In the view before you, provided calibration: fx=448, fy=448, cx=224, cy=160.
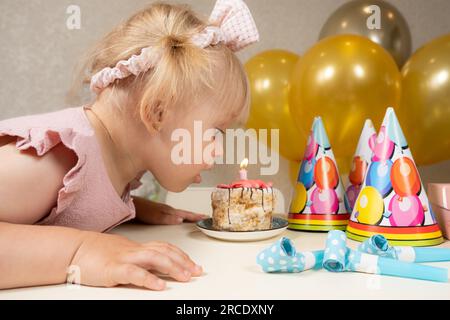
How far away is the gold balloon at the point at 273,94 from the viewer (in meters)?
1.32

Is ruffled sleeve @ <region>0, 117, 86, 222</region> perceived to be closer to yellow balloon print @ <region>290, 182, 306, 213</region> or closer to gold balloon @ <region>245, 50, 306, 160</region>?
yellow balloon print @ <region>290, 182, 306, 213</region>

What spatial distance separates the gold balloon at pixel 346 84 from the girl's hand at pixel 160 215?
398mm

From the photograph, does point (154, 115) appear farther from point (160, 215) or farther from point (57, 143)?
point (160, 215)

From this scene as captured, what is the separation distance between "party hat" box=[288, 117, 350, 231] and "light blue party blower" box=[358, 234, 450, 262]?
249 mm

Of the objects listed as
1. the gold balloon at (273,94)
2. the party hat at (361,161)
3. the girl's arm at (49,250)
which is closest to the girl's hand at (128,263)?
the girl's arm at (49,250)

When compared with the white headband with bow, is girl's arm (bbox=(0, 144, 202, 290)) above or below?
below

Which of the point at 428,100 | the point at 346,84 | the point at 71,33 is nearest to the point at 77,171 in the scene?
the point at 346,84

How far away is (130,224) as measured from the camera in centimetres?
107

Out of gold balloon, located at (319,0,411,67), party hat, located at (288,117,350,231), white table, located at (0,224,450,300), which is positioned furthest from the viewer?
gold balloon, located at (319,0,411,67)

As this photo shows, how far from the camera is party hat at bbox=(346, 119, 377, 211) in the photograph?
93cm

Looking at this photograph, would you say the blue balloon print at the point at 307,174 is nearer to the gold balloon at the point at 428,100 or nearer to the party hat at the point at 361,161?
the party hat at the point at 361,161

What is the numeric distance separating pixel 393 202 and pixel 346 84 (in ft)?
1.41

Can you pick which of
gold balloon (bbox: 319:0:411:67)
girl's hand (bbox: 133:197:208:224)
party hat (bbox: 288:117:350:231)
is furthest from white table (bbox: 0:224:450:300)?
gold balloon (bbox: 319:0:411:67)
